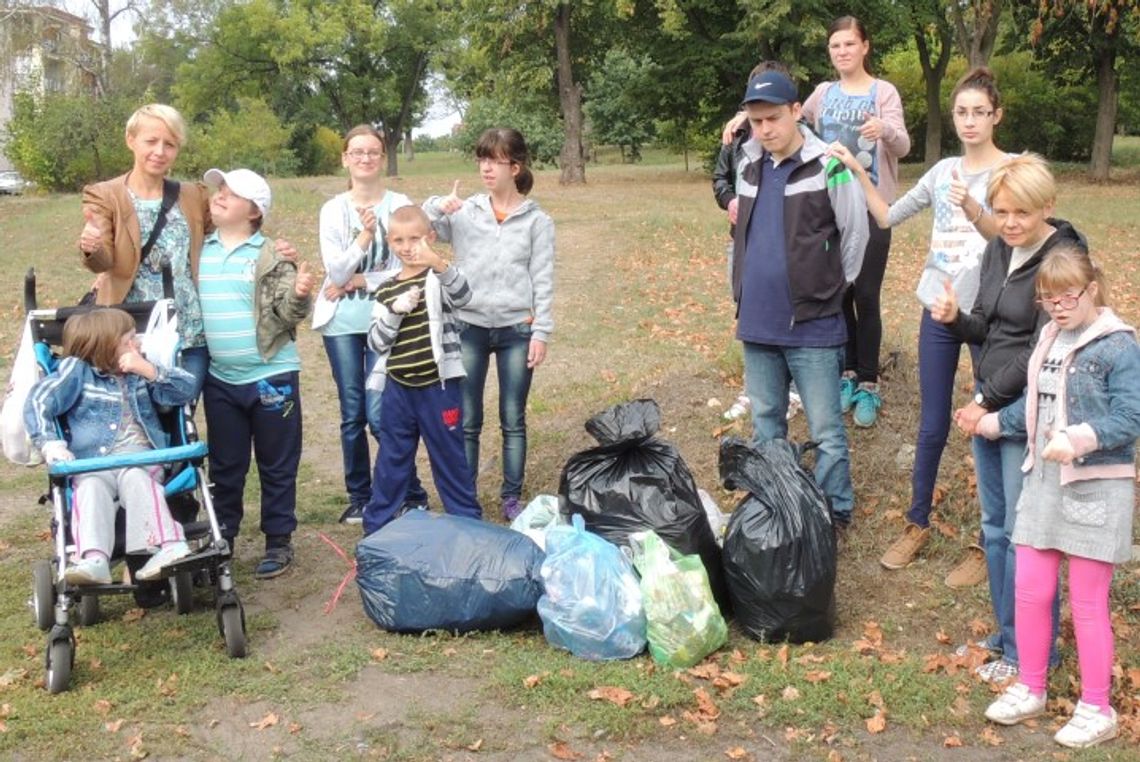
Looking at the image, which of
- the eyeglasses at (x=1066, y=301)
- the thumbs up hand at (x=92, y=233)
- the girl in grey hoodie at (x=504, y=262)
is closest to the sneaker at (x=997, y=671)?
the eyeglasses at (x=1066, y=301)

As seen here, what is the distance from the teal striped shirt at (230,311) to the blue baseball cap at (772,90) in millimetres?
2317

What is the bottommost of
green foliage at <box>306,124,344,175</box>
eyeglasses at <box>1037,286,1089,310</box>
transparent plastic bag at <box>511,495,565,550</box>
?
transparent plastic bag at <box>511,495,565,550</box>

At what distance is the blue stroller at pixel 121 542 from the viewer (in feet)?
13.8

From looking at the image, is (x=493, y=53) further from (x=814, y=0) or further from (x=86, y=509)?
(x=86, y=509)

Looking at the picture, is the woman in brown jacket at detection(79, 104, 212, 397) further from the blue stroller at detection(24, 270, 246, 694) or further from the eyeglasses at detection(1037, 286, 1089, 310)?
the eyeglasses at detection(1037, 286, 1089, 310)

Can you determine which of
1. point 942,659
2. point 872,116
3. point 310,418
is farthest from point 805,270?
point 310,418

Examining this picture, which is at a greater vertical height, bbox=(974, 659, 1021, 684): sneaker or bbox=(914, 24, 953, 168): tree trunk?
bbox=(914, 24, 953, 168): tree trunk

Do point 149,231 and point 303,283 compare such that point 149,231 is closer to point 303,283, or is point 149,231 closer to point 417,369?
point 303,283

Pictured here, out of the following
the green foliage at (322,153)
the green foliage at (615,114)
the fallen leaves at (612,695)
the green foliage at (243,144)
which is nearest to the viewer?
the fallen leaves at (612,695)

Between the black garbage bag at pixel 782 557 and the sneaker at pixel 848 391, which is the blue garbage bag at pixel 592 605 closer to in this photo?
the black garbage bag at pixel 782 557

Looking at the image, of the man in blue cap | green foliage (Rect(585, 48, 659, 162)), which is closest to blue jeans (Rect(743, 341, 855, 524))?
the man in blue cap

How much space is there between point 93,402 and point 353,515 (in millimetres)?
1860

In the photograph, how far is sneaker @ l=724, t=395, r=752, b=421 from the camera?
661cm

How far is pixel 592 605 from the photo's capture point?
438 cm
